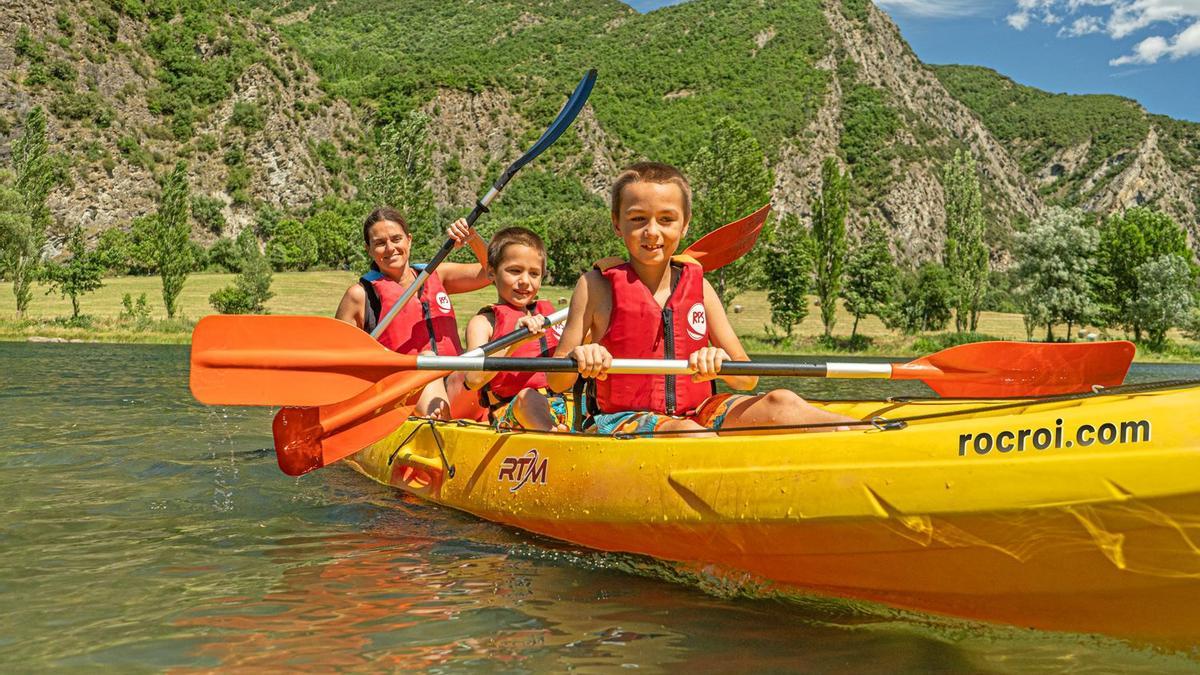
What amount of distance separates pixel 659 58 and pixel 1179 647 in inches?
3746

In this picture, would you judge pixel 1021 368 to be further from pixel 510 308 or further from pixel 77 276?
pixel 77 276

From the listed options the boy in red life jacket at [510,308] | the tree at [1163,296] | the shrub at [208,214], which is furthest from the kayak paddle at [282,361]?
the shrub at [208,214]

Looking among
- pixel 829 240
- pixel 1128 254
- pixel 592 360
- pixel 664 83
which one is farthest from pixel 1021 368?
pixel 664 83

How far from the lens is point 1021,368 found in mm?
4043

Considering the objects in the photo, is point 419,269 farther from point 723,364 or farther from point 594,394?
point 723,364

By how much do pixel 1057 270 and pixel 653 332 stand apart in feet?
111

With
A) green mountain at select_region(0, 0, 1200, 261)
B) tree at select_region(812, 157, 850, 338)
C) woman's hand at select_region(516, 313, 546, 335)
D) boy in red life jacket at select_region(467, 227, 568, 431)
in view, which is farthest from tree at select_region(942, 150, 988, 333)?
woman's hand at select_region(516, 313, 546, 335)

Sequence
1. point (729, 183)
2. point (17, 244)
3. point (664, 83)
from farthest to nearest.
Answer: point (664, 83), point (729, 183), point (17, 244)

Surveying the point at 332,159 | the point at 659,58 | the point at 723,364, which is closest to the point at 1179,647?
the point at 723,364

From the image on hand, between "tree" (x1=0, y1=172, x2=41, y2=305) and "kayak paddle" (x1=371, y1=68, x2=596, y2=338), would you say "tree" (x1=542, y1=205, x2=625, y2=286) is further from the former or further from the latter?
"kayak paddle" (x1=371, y1=68, x2=596, y2=338)

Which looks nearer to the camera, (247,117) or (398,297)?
(398,297)

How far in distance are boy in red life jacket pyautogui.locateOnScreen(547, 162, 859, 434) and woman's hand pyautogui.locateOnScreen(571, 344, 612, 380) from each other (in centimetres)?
13

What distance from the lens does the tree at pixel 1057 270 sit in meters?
32.9

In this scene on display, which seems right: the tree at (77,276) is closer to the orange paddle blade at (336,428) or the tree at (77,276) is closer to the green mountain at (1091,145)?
the orange paddle blade at (336,428)
